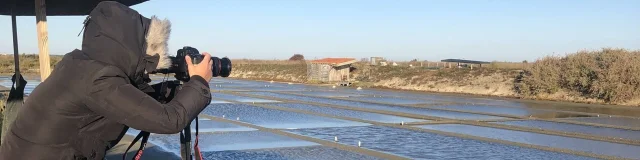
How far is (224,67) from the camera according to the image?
2746mm

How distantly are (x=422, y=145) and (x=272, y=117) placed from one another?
6351 millimetres

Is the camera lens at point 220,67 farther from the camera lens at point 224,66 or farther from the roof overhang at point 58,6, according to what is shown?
the roof overhang at point 58,6

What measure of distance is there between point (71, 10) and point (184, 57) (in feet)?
18.3

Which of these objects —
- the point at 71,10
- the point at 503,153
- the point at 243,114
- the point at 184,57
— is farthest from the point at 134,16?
the point at 243,114

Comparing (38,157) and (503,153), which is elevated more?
(38,157)

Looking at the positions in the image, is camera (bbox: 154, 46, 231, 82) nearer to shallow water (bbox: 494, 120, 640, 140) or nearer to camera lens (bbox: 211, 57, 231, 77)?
camera lens (bbox: 211, 57, 231, 77)

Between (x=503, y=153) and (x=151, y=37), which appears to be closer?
(x=151, y=37)

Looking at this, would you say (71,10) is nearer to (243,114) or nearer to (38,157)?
(38,157)

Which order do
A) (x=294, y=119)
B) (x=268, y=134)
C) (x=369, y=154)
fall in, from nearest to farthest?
(x=369, y=154)
(x=268, y=134)
(x=294, y=119)

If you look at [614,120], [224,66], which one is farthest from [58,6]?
[614,120]

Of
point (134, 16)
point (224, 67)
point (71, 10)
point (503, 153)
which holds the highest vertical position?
point (71, 10)

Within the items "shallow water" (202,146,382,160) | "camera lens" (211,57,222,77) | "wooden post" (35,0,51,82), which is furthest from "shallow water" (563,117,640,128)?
"camera lens" (211,57,222,77)

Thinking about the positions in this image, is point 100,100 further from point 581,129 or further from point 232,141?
point 581,129

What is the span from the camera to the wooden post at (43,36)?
20.2 ft
